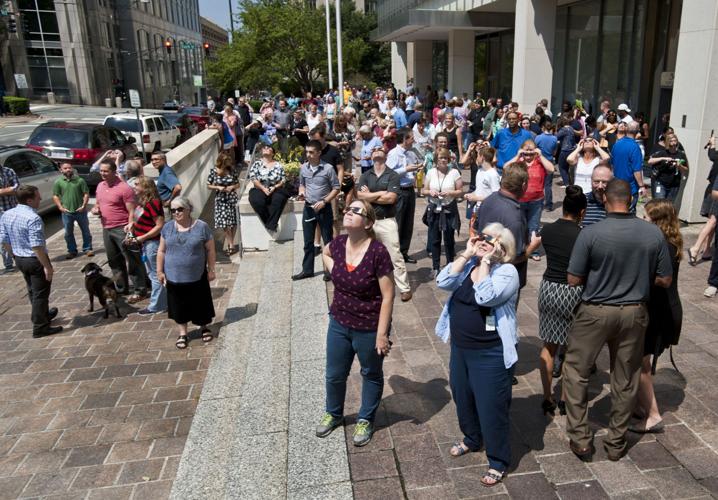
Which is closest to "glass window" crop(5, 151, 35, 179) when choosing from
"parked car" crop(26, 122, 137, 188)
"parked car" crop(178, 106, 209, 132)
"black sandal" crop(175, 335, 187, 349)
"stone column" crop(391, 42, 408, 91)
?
"parked car" crop(26, 122, 137, 188)

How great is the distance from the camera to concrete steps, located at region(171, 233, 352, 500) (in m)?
3.91

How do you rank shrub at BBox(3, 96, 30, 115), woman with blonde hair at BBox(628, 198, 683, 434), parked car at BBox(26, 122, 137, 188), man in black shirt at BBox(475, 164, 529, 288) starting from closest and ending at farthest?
woman with blonde hair at BBox(628, 198, 683, 434) → man in black shirt at BBox(475, 164, 529, 288) → parked car at BBox(26, 122, 137, 188) → shrub at BBox(3, 96, 30, 115)

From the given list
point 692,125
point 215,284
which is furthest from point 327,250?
point 692,125

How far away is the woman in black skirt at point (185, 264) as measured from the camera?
255 inches

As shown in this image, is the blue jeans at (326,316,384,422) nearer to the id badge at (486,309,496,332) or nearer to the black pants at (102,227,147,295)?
the id badge at (486,309,496,332)

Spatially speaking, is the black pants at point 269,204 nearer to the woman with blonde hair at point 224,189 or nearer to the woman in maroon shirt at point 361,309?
the woman with blonde hair at point 224,189

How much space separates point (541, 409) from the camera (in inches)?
187

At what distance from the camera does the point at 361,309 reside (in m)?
4.06

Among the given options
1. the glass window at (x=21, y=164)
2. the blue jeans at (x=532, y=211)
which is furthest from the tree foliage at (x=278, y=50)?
the blue jeans at (x=532, y=211)

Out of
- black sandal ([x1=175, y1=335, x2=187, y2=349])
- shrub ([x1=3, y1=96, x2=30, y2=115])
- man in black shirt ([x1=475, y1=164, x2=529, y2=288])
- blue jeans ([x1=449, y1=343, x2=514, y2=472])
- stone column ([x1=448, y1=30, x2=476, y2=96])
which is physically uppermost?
stone column ([x1=448, y1=30, x2=476, y2=96])

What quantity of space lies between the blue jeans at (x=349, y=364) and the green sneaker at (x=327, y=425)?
0.04m

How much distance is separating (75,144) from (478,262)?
1454cm

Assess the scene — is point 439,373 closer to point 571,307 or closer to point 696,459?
point 571,307

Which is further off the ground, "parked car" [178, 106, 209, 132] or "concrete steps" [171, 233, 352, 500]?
"parked car" [178, 106, 209, 132]
